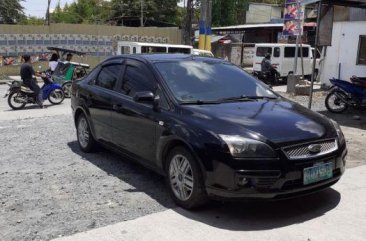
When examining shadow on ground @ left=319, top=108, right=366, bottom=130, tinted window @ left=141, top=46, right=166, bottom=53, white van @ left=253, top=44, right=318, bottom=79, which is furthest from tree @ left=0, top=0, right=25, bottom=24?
shadow on ground @ left=319, top=108, right=366, bottom=130

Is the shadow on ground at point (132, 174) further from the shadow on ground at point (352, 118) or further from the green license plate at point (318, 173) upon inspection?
the shadow on ground at point (352, 118)

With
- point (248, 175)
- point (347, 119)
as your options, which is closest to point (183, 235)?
point (248, 175)

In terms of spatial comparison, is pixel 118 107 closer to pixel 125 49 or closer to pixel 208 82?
pixel 208 82

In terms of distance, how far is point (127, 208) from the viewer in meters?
4.77

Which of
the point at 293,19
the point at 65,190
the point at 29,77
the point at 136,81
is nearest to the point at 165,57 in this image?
the point at 136,81

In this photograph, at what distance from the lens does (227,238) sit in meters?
4.05

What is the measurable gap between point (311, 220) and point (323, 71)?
48.3 feet

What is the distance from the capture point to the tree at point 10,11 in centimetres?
5575

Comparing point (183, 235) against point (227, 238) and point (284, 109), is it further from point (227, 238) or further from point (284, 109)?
point (284, 109)

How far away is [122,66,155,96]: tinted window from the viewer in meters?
5.47

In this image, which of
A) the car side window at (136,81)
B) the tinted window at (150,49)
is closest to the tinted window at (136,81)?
the car side window at (136,81)

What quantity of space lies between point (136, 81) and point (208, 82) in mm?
944

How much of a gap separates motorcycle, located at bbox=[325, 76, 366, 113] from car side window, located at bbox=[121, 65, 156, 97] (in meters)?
7.61

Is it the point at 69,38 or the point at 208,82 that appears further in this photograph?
the point at 69,38
